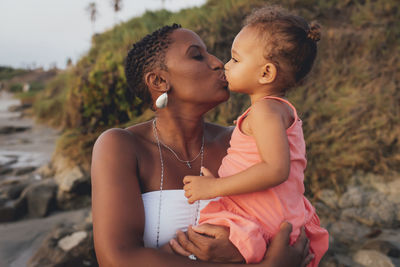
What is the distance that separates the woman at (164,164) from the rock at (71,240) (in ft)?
5.57

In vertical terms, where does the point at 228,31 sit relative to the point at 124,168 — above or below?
above

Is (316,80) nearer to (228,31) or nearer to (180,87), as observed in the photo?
(228,31)

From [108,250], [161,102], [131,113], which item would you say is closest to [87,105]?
[131,113]

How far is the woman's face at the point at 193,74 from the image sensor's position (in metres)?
1.92

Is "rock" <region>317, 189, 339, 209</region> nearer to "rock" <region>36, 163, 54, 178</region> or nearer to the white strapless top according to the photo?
the white strapless top

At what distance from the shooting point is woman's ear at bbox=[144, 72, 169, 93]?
1984 mm

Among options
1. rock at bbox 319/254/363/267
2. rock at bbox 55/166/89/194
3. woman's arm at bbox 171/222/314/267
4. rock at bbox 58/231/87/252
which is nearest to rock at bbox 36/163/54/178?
rock at bbox 55/166/89/194

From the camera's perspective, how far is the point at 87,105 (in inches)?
217

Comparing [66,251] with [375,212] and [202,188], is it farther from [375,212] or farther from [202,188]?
[375,212]

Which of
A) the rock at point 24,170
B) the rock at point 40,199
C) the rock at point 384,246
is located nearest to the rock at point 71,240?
the rock at point 40,199

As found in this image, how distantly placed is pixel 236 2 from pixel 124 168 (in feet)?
18.1

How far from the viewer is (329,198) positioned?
13.1 ft

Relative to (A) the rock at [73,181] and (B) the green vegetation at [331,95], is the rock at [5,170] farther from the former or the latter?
(A) the rock at [73,181]

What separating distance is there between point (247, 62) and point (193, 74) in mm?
436
